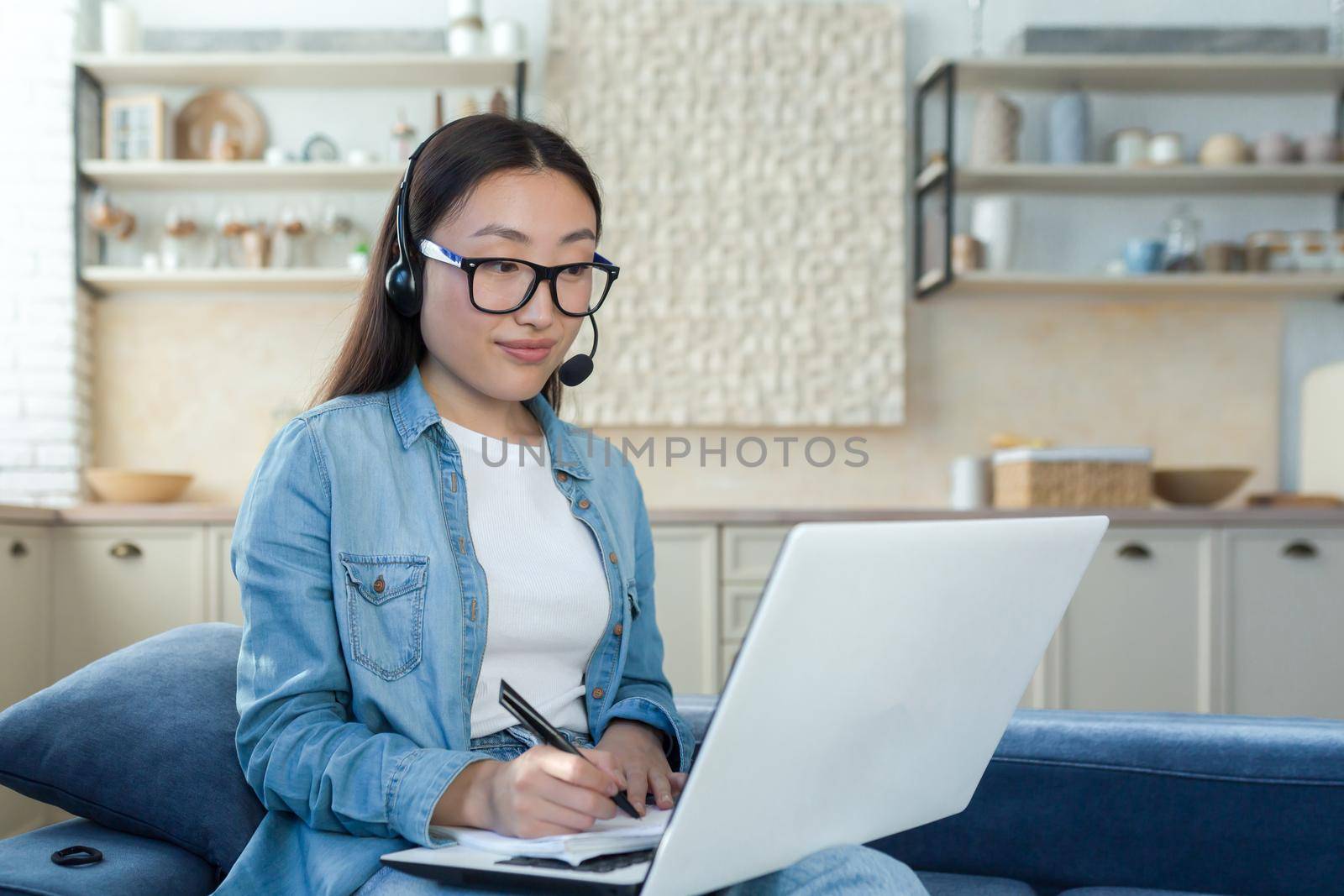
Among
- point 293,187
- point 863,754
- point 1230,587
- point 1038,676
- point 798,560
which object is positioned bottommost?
point 1038,676

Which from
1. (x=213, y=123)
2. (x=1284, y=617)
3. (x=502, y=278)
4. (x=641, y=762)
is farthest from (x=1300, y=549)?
(x=213, y=123)

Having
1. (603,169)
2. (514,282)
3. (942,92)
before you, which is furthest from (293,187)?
(514,282)

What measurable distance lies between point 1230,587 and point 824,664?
109 inches

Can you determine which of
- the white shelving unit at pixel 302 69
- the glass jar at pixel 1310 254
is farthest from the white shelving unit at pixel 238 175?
the glass jar at pixel 1310 254

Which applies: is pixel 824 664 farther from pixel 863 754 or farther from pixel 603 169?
pixel 603 169

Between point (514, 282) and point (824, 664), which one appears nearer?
point (824, 664)

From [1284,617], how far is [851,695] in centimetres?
281

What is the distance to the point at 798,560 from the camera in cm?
68

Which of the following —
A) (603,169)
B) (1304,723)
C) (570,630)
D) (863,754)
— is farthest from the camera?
(603,169)

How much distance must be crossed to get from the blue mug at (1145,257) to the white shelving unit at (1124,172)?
4cm

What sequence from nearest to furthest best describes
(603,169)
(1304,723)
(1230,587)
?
(1304,723), (1230,587), (603,169)

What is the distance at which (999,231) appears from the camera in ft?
11.3

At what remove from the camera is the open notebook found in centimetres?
86

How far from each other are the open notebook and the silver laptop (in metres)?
0.01
